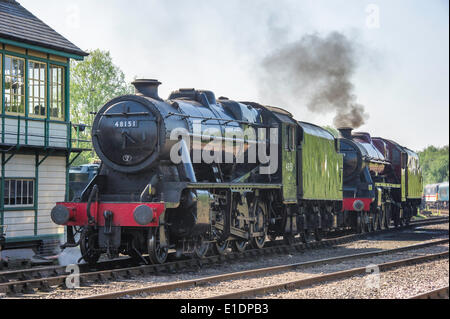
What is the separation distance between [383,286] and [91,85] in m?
32.3

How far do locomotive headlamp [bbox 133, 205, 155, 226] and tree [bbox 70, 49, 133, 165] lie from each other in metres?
28.4

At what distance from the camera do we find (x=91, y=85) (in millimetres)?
40094

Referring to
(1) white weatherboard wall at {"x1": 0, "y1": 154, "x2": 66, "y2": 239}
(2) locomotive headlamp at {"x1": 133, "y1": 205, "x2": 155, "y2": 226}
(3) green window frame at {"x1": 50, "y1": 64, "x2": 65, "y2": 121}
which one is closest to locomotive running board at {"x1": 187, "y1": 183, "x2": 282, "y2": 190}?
(2) locomotive headlamp at {"x1": 133, "y1": 205, "x2": 155, "y2": 226}

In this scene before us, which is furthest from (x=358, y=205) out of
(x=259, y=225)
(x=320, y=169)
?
(x=259, y=225)

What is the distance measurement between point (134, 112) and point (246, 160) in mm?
3832

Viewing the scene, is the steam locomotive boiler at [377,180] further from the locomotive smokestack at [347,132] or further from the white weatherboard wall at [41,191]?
the white weatherboard wall at [41,191]

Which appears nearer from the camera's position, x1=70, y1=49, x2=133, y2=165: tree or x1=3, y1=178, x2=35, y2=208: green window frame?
x1=3, y1=178, x2=35, y2=208: green window frame

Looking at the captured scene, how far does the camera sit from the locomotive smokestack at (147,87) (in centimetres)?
1340

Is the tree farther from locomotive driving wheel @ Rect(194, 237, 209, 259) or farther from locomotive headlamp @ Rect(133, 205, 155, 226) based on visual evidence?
locomotive headlamp @ Rect(133, 205, 155, 226)

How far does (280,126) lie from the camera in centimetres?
1662

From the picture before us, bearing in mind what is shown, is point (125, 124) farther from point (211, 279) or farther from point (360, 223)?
point (360, 223)

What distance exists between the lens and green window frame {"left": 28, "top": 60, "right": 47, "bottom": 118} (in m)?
15.9
